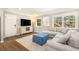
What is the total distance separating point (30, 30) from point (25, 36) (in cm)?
17

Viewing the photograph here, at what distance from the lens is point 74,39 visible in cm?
153

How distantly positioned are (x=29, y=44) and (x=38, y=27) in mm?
407

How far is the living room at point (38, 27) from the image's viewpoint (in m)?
1.54

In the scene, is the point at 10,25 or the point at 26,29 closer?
the point at 10,25

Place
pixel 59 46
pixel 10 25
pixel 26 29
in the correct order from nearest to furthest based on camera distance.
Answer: pixel 59 46
pixel 10 25
pixel 26 29

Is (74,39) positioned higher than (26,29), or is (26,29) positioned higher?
(26,29)

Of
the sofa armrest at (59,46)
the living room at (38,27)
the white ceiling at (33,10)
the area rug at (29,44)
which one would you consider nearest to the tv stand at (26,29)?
the living room at (38,27)

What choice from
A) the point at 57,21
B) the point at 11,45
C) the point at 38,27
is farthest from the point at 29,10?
the point at 11,45

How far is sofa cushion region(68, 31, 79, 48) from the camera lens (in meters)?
1.49

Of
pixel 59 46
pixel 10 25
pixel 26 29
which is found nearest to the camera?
pixel 59 46

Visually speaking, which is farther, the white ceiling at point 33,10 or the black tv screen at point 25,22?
the black tv screen at point 25,22

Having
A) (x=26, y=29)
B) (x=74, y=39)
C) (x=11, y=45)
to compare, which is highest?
(x=26, y=29)

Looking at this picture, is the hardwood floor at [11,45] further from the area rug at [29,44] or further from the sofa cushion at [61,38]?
the sofa cushion at [61,38]

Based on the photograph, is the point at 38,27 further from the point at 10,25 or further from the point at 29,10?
the point at 10,25
